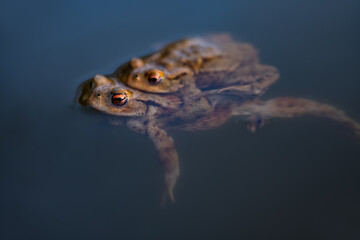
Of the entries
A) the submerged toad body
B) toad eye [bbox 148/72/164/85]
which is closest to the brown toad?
the submerged toad body

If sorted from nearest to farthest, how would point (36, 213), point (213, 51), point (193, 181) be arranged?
point (36, 213)
point (193, 181)
point (213, 51)

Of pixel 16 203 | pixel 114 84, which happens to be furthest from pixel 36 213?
pixel 114 84

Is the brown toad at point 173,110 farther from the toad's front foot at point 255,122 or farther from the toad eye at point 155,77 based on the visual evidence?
the toad eye at point 155,77

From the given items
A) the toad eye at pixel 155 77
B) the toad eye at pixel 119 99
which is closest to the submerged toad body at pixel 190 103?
the toad eye at pixel 119 99

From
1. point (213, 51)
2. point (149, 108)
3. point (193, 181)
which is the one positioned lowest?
point (193, 181)

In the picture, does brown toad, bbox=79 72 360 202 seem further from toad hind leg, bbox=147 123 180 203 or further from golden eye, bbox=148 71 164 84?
golden eye, bbox=148 71 164 84

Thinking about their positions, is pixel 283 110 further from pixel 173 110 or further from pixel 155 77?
pixel 155 77

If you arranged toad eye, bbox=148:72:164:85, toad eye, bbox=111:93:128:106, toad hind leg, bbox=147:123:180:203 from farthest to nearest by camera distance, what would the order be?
1. toad eye, bbox=148:72:164:85
2. toad eye, bbox=111:93:128:106
3. toad hind leg, bbox=147:123:180:203

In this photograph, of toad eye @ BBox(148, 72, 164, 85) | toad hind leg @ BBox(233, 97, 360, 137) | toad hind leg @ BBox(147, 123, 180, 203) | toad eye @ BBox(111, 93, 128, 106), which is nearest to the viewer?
toad hind leg @ BBox(147, 123, 180, 203)

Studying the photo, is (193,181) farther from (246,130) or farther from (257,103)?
(257,103)
